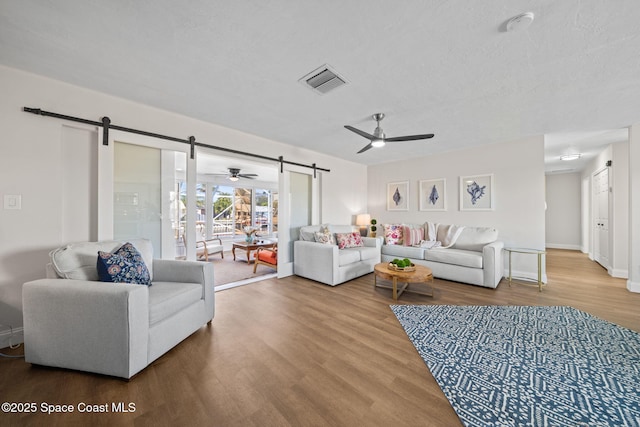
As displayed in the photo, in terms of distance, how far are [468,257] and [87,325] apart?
4739 mm

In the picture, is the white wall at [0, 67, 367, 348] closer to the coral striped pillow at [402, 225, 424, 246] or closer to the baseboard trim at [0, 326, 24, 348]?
the baseboard trim at [0, 326, 24, 348]

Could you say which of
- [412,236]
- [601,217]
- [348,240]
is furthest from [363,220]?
[601,217]

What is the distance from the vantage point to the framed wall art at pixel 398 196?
578cm

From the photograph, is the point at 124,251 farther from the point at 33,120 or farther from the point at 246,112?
the point at 246,112

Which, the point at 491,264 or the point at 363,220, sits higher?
the point at 363,220

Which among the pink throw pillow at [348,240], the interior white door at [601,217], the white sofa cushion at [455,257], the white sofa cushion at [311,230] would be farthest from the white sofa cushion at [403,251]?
the interior white door at [601,217]

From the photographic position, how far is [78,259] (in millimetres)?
2049

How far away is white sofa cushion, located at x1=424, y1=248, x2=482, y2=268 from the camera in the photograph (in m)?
3.83

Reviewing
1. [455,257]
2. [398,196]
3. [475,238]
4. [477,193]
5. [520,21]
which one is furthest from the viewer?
[398,196]

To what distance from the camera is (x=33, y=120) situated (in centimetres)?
228

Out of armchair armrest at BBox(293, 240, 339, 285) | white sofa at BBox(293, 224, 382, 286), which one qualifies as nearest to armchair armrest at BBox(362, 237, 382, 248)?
white sofa at BBox(293, 224, 382, 286)

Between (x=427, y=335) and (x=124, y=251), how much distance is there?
3043 millimetres

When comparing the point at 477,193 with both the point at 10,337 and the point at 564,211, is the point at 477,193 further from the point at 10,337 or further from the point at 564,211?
the point at 10,337

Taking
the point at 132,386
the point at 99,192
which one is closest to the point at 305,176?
the point at 99,192
